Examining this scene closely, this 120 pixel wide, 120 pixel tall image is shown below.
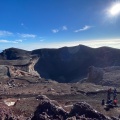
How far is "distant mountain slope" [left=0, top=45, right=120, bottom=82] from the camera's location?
85.8m

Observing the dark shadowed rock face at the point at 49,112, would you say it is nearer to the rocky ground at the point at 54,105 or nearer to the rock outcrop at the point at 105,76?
the rocky ground at the point at 54,105

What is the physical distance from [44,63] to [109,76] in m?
39.6

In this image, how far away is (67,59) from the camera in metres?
96.4

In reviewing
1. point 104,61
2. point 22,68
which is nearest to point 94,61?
point 104,61

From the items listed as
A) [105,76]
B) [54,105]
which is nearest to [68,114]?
[54,105]

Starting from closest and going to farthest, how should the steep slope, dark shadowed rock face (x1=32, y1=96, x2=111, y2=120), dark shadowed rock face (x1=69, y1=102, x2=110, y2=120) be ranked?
1. dark shadowed rock face (x1=32, y1=96, x2=111, y2=120)
2. dark shadowed rock face (x1=69, y1=102, x2=110, y2=120)
3. the steep slope

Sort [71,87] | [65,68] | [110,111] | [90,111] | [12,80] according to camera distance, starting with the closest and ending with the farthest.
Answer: [90,111]
[110,111]
[71,87]
[12,80]
[65,68]

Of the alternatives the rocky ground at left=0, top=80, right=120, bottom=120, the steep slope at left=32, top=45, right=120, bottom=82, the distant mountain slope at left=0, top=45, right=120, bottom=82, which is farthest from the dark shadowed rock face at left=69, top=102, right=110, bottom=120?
the distant mountain slope at left=0, top=45, right=120, bottom=82

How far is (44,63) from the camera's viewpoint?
3725 inches

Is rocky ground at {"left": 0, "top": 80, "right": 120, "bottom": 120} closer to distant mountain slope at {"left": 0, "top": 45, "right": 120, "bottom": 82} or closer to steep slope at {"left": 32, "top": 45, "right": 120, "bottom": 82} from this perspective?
steep slope at {"left": 32, "top": 45, "right": 120, "bottom": 82}

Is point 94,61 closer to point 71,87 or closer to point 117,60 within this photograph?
point 117,60

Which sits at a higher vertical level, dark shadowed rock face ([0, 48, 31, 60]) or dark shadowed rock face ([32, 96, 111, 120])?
dark shadowed rock face ([0, 48, 31, 60])

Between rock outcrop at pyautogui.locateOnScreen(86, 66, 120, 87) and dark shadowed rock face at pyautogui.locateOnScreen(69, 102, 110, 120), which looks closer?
dark shadowed rock face at pyautogui.locateOnScreen(69, 102, 110, 120)

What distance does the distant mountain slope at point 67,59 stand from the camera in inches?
3376
